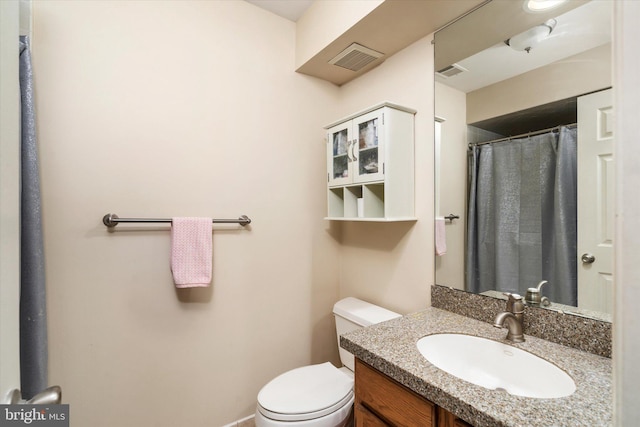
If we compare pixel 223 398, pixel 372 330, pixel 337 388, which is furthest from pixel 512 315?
pixel 223 398

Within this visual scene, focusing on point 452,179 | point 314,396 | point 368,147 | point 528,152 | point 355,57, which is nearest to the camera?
point 528,152

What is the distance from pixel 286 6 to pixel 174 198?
1.28m

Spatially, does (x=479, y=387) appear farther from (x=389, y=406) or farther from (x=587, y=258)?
(x=587, y=258)

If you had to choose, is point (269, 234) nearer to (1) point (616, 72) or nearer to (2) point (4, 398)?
(2) point (4, 398)

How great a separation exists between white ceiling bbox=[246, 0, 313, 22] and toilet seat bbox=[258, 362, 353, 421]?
80.0 inches

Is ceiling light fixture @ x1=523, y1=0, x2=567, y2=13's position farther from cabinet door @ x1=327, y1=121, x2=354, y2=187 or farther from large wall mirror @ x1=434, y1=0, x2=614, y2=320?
cabinet door @ x1=327, y1=121, x2=354, y2=187

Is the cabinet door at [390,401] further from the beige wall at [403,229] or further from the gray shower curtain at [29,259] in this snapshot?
the gray shower curtain at [29,259]

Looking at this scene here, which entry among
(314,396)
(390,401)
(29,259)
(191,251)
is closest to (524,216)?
(390,401)

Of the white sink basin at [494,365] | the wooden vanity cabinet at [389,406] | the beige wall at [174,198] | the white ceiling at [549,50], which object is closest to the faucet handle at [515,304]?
the white sink basin at [494,365]

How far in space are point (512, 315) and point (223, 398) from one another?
1.50m

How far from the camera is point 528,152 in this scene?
1.14 metres

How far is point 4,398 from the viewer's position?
42cm

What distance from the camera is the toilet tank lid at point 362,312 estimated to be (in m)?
1.51

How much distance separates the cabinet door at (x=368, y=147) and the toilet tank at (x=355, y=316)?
72cm
